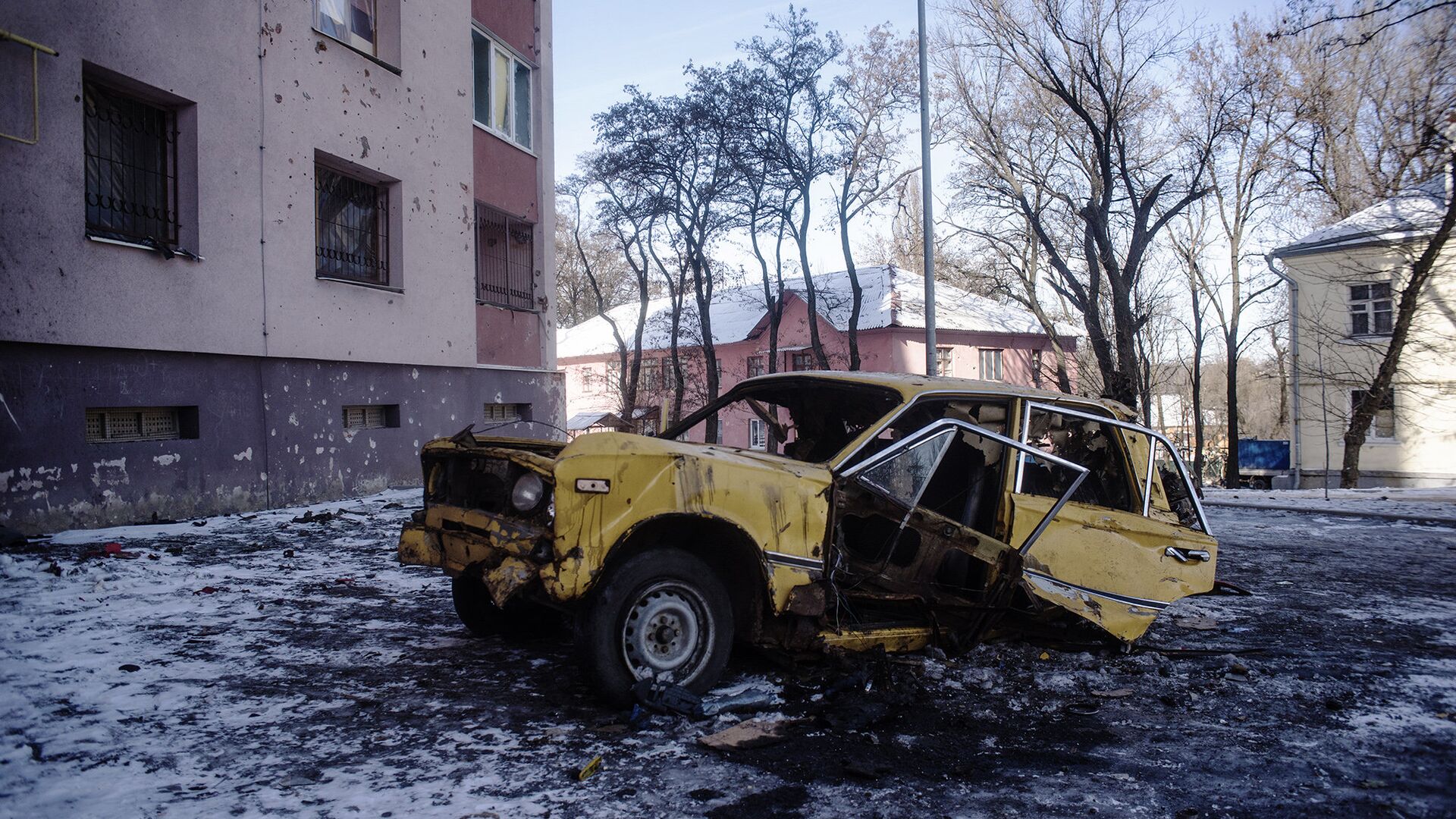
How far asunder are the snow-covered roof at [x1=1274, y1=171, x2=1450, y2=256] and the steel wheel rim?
25.2 metres

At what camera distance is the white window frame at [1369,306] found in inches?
934

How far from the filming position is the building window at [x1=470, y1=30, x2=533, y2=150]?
14.4m

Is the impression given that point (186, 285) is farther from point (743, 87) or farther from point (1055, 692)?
Answer: point (743, 87)

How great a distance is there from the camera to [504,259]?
595 inches

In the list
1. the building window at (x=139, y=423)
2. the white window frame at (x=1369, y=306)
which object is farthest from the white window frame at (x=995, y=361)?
the building window at (x=139, y=423)

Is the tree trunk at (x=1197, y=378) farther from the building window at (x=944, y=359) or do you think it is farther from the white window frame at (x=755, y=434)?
the white window frame at (x=755, y=434)

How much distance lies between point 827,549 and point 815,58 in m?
23.2

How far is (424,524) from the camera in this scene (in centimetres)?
444

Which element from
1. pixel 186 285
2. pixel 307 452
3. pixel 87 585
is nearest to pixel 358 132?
pixel 186 285

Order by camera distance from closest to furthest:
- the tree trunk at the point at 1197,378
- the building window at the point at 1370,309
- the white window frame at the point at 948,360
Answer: the building window at the point at 1370,309
the tree trunk at the point at 1197,378
the white window frame at the point at 948,360

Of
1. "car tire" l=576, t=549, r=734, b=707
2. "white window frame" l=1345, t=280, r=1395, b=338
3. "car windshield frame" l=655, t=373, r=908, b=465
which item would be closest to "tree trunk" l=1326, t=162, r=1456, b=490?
"white window frame" l=1345, t=280, r=1395, b=338

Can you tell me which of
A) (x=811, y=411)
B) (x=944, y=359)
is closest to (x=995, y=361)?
(x=944, y=359)

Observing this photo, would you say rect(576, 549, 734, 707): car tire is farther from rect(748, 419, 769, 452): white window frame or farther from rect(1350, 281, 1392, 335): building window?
rect(748, 419, 769, 452): white window frame

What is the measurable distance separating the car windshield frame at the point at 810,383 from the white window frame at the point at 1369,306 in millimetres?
25057
